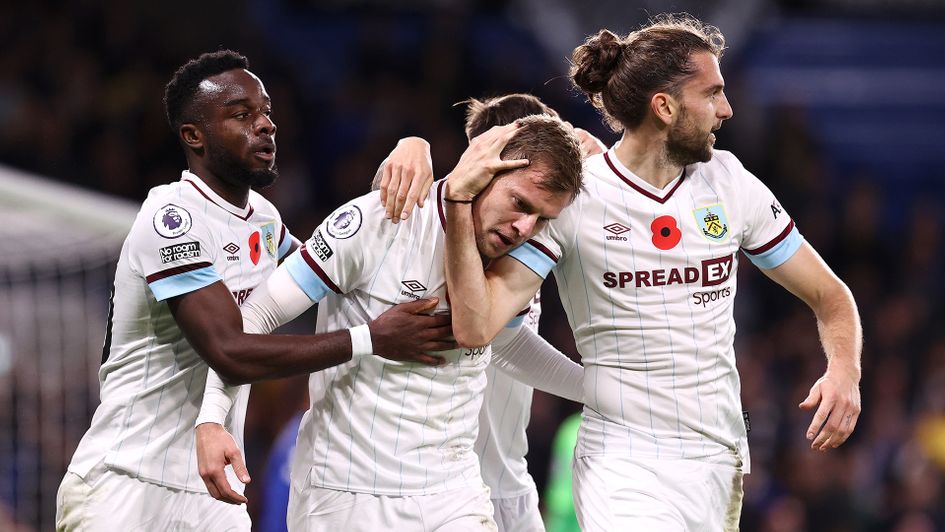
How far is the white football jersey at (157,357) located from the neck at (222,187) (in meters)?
0.03

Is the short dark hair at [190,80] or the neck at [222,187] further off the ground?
the short dark hair at [190,80]

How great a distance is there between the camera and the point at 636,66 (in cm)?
374

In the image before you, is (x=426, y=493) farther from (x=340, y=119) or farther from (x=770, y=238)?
(x=340, y=119)

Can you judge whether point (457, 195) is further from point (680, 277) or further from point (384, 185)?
point (680, 277)

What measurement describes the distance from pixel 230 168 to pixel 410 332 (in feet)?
2.54

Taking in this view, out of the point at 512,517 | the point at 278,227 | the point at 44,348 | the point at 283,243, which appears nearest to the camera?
the point at 278,227

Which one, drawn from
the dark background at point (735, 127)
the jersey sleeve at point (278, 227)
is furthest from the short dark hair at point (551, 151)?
the dark background at point (735, 127)

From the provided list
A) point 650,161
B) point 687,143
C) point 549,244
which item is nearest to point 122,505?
point 549,244

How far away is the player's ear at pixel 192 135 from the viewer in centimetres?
379

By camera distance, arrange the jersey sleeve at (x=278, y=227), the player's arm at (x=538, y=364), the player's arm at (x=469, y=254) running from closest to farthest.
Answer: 1. the player's arm at (x=469, y=254)
2. the jersey sleeve at (x=278, y=227)
3. the player's arm at (x=538, y=364)

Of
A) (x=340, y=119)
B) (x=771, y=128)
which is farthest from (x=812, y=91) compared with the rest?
(x=340, y=119)

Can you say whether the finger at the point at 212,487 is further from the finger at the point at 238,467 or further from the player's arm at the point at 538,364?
the player's arm at the point at 538,364

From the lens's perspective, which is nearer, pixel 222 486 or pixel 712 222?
pixel 222 486

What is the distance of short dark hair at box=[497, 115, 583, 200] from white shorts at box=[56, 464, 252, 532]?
1.34m
